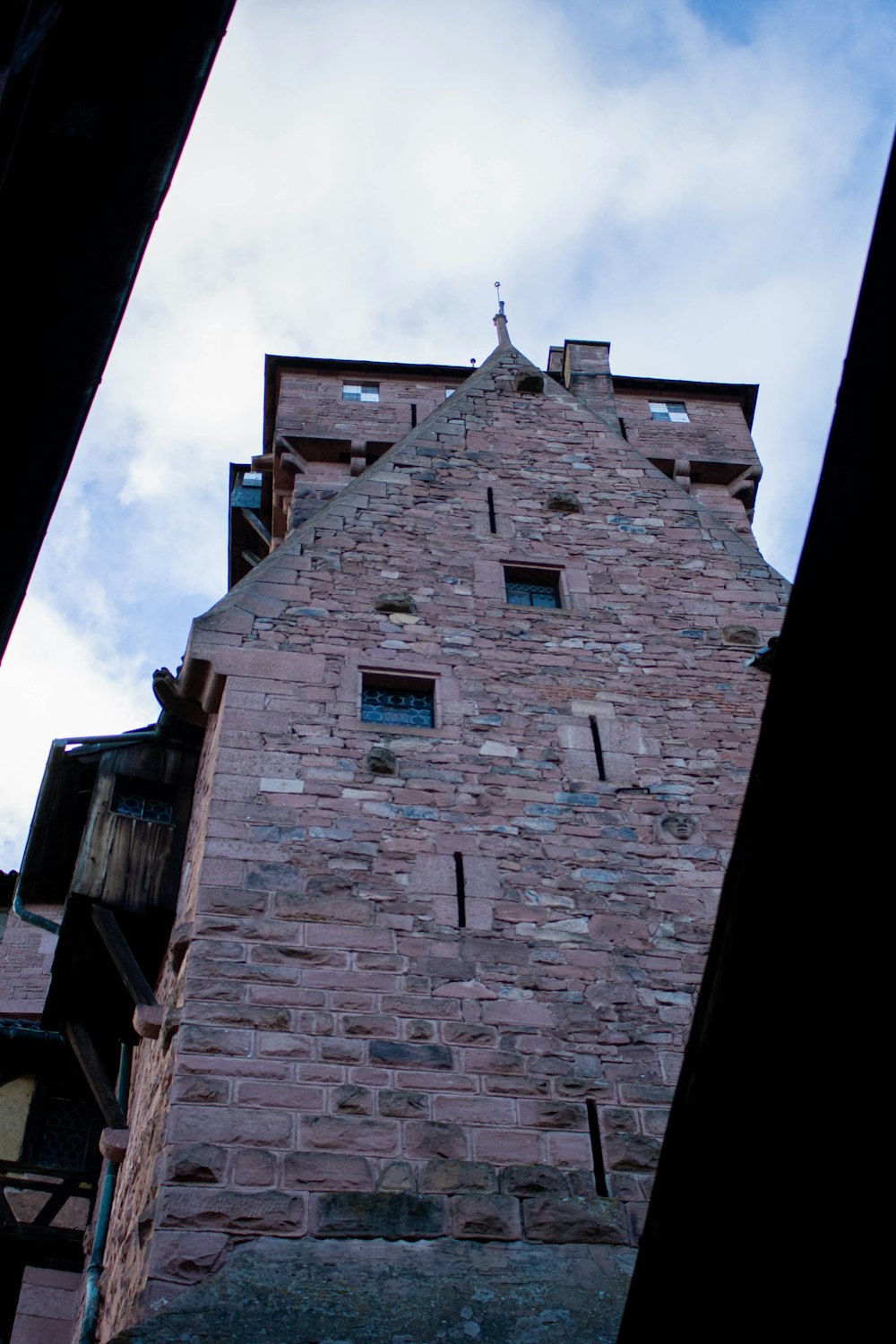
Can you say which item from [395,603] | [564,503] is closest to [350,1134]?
[395,603]

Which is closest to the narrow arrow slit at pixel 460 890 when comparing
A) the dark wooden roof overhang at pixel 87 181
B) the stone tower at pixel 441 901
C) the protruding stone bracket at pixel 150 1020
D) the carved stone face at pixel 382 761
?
the stone tower at pixel 441 901

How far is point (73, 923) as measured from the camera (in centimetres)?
845

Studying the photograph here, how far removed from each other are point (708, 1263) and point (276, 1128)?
3.19 meters

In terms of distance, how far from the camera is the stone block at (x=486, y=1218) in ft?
18.3

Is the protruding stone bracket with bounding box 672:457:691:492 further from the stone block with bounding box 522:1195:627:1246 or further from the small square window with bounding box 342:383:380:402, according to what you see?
the stone block with bounding box 522:1195:627:1246

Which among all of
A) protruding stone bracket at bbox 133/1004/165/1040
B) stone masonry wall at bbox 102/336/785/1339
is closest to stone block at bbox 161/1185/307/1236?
stone masonry wall at bbox 102/336/785/1339

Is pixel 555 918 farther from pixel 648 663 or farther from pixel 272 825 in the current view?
pixel 648 663

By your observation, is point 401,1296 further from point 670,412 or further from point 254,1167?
point 670,412

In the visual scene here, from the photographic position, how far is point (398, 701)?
820 centimetres

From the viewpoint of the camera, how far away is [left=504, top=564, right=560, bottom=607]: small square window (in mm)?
9297

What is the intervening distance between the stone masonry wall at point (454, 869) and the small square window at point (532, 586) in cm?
12

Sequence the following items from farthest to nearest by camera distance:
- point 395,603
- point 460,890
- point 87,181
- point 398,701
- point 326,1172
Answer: point 395,603
point 398,701
point 460,890
point 326,1172
point 87,181

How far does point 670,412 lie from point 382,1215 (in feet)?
38.2

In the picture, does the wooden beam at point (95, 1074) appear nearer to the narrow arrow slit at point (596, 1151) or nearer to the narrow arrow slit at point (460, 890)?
the narrow arrow slit at point (460, 890)
